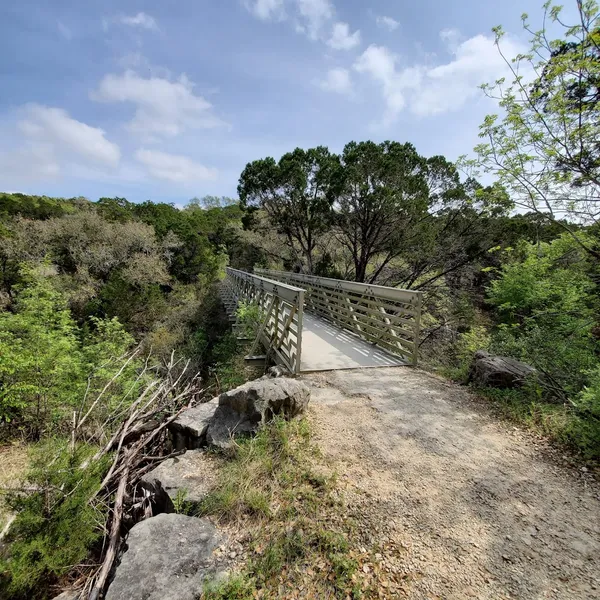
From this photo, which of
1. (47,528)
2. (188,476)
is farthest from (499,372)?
(47,528)

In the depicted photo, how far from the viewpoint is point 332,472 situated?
2.35 metres

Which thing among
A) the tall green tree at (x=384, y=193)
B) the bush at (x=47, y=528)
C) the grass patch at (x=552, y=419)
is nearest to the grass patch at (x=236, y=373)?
the bush at (x=47, y=528)

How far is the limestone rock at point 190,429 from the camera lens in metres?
2.93

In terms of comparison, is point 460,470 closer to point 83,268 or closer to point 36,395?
point 36,395

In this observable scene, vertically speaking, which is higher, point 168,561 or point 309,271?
point 309,271

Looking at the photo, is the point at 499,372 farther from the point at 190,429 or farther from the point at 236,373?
the point at 236,373

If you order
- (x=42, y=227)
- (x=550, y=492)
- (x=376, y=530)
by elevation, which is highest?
(x=42, y=227)

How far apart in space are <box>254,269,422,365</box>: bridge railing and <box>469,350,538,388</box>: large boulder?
0.90 meters

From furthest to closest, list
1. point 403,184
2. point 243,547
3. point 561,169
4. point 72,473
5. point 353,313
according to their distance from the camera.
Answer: point 403,184, point 353,313, point 561,169, point 72,473, point 243,547

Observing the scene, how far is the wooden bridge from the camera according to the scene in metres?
4.55

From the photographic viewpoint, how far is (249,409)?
2840 mm

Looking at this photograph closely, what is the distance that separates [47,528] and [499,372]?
15.1 ft

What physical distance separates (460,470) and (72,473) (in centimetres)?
297

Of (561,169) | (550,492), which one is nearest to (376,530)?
(550,492)
